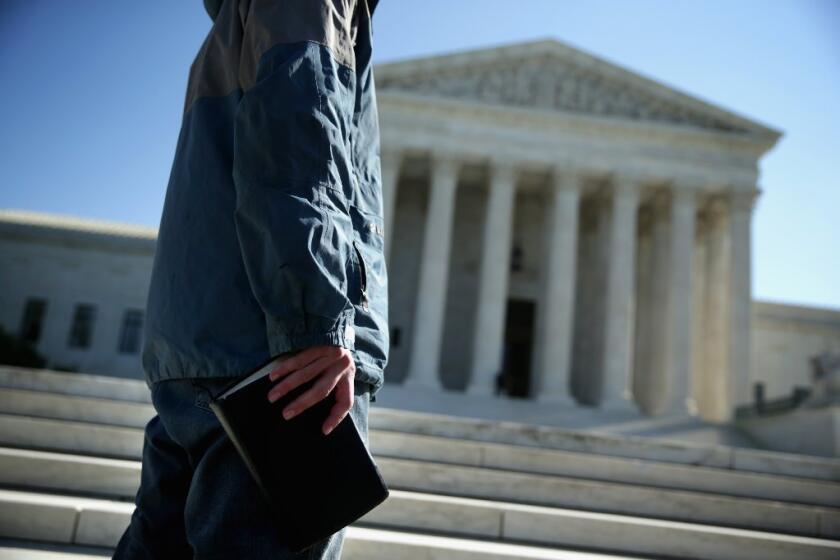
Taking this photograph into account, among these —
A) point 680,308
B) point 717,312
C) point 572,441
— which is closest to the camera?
point 572,441

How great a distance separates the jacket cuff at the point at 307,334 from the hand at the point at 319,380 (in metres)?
0.03

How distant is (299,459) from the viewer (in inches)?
90.7

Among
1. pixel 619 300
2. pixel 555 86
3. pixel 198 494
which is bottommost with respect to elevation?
pixel 198 494

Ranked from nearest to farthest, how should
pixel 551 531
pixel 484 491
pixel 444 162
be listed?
pixel 551 531 → pixel 484 491 → pixel 444 162

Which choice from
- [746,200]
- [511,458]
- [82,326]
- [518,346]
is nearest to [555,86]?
[746,200]

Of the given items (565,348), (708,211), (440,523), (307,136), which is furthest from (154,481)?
(708,211)

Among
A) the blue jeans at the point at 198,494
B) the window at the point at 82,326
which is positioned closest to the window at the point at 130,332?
the window at the point at 82,326

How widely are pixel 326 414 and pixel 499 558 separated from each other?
3.56 m

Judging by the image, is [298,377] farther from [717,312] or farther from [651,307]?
[651,307]

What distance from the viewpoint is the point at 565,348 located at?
28.9m

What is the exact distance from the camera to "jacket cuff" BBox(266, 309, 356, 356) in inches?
88.6

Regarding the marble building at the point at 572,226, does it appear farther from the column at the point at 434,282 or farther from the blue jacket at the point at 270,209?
the blue jacket at the point at 270,209

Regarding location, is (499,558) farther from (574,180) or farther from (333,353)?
(574,180)

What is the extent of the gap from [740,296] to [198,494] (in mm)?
31225
